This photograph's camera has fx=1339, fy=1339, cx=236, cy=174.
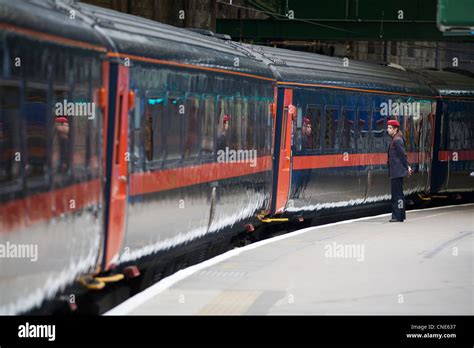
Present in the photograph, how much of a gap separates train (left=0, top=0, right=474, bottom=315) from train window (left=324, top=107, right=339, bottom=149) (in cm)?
3

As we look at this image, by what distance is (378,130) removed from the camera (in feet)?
82.3

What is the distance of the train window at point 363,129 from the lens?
23906 millimetres

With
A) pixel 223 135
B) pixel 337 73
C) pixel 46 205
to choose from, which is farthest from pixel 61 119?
pixel 337 73

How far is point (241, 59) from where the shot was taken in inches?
707

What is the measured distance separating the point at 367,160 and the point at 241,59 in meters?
7.10

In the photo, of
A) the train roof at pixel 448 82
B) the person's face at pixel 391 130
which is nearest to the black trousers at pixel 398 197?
the person's face at pixel 391 130

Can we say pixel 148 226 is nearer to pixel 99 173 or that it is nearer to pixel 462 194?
pixel 99 173

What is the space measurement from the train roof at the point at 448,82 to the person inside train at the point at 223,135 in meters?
12.4

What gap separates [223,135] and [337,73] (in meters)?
6.89

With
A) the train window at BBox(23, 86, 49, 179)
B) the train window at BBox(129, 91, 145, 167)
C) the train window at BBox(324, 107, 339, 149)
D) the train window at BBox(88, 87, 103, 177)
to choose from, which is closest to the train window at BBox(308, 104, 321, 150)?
the train window at BBox(324, 107, 339, 149)

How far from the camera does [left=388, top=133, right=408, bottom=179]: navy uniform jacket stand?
21.0 meters

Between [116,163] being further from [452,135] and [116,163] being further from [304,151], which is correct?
[452,135]

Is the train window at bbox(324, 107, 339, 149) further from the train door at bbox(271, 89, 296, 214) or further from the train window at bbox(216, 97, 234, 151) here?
the train window at bbox(216, 97, 234, 151)
